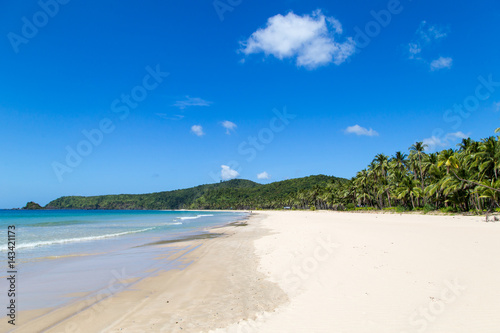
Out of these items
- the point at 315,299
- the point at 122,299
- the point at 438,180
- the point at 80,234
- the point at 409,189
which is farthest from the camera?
the point at 409,189

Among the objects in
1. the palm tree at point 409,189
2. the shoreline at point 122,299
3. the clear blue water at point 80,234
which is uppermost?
the palm tree at point 409,189

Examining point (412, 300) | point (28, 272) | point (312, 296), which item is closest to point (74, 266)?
point (28, 272)

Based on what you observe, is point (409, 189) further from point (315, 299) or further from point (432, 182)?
point (315, 299)

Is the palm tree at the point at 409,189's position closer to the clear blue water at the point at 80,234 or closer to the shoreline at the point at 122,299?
the clear blue water at the point at 80,234

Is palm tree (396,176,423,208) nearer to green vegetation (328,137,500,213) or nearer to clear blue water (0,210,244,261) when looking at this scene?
green vegetation (328,137,500,213)

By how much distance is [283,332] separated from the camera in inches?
198

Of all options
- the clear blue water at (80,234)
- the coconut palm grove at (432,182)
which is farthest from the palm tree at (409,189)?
the clear blue water at (80,234)

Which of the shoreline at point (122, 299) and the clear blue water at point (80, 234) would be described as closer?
the shoreline at point (122, 299)

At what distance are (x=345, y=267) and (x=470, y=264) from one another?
3.83 meters

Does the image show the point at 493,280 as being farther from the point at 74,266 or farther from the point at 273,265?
the point at 74,266

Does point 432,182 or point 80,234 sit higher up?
point 432,182

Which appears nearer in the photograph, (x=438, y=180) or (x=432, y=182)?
(x=438, y=180)

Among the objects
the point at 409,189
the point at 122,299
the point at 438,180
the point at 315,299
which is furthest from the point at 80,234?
the point at 409,189

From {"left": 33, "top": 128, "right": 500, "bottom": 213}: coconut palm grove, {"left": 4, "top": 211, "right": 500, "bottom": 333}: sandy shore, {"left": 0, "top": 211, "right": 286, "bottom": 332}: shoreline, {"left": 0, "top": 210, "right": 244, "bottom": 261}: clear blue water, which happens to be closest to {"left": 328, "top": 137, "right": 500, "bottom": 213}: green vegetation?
{"left": 33, "top": 128, "right": 500, "bottom": 213}: coconut palm grove
